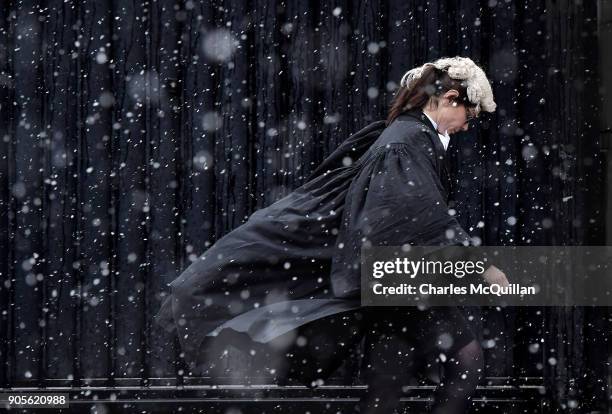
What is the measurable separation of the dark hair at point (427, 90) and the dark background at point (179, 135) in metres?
1.01

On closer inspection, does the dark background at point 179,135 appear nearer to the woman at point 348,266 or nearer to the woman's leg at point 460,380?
A: the woman at point 348,266

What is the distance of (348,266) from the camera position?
2.97m

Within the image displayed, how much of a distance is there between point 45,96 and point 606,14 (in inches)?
112

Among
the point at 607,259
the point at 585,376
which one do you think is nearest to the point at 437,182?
the point at 607,259

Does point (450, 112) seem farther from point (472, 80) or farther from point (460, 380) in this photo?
point (460, 380)

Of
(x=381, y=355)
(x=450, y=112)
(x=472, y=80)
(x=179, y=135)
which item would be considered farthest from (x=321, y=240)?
(x=179, y=135)

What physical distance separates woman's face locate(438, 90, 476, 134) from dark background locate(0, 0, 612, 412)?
1046 mm

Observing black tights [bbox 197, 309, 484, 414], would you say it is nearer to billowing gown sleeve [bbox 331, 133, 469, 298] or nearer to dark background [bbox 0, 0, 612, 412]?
billowing gown sleeve [bbox 331, 133, 469, 298]

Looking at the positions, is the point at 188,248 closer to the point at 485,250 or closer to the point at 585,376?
the point at 485,250

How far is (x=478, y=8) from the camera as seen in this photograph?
414 cm

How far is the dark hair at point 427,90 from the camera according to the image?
311 centimetres

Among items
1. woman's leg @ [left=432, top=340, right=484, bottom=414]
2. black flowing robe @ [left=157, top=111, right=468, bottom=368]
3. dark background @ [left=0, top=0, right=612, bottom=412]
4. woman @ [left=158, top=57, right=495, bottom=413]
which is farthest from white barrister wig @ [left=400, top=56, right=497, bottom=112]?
dark background @ [left=0, top=0, right=612, bottom=412]

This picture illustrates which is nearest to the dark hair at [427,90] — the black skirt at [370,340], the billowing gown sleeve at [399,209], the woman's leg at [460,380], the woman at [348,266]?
the woman at [348,266]

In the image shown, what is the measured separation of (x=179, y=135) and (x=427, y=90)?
1.52 metres
